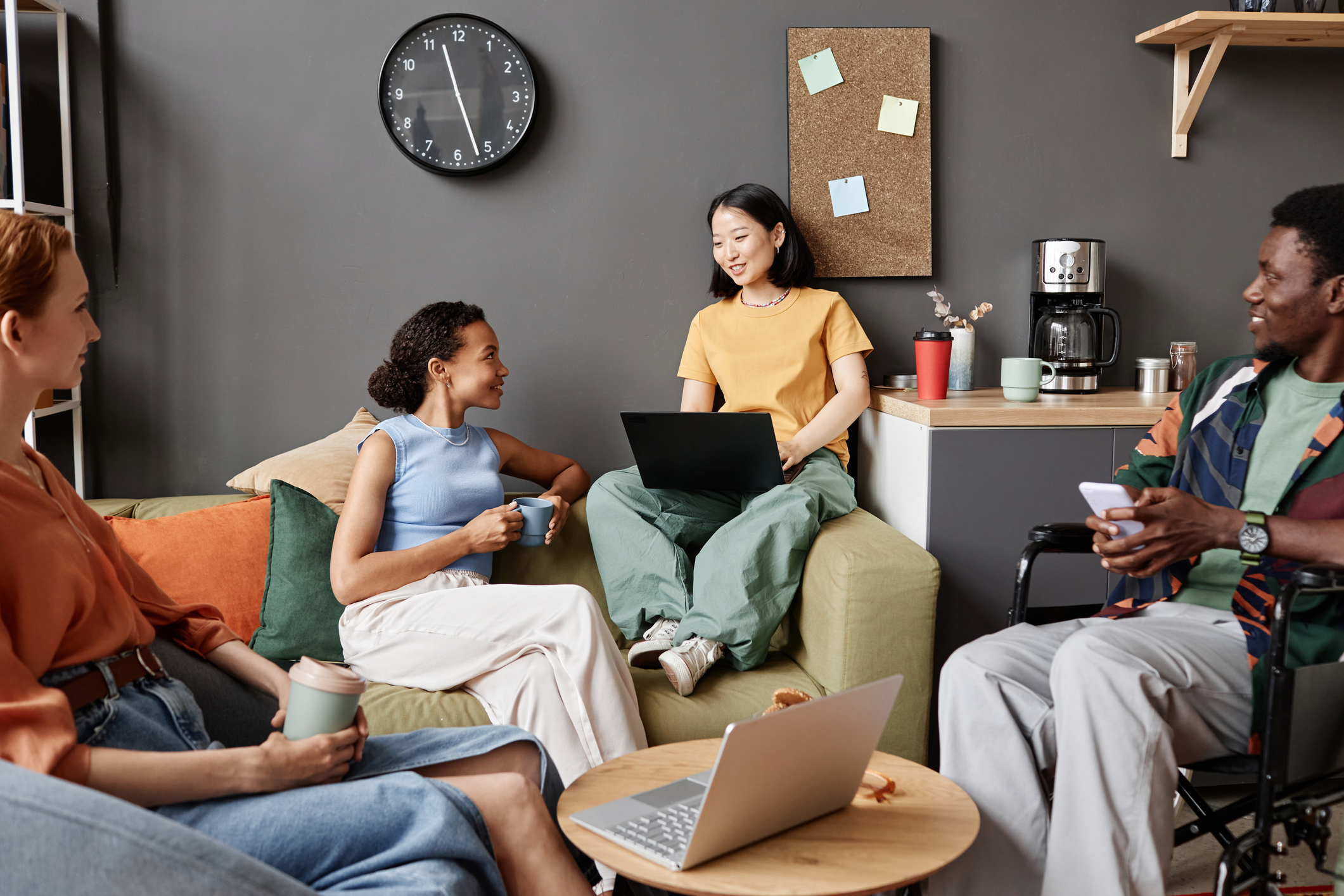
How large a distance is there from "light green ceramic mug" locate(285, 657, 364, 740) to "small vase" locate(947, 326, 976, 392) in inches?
73.0

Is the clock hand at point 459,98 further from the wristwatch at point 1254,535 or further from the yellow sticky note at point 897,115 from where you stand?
the wristwatch at point 1254,535

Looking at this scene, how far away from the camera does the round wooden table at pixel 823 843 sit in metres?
1.00

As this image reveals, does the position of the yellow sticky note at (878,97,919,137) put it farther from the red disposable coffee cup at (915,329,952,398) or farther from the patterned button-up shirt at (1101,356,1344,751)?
the patterned button-up shirt at (1101,356,1344,751)

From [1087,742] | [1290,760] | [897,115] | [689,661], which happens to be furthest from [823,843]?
[897,115]

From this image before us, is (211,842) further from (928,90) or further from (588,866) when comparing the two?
(928,90)

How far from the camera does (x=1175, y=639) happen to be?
149 centimetres

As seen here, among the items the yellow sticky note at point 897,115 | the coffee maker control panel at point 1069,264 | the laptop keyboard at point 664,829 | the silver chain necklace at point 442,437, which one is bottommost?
the laptop keyboard at point 664,829

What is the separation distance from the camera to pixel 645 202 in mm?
2607

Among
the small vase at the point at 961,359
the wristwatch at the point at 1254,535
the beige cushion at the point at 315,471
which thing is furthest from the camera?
the small vase at the point at 961,359

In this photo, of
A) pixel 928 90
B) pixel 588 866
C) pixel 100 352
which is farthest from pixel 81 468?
pixel 928 90

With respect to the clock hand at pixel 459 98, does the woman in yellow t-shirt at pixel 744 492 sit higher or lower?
lower

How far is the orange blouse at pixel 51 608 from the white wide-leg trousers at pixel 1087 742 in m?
1.12

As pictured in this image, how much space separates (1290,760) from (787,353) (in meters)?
1.41

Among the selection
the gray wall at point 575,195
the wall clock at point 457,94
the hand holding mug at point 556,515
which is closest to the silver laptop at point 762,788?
the hand holding mug at point 556,515
